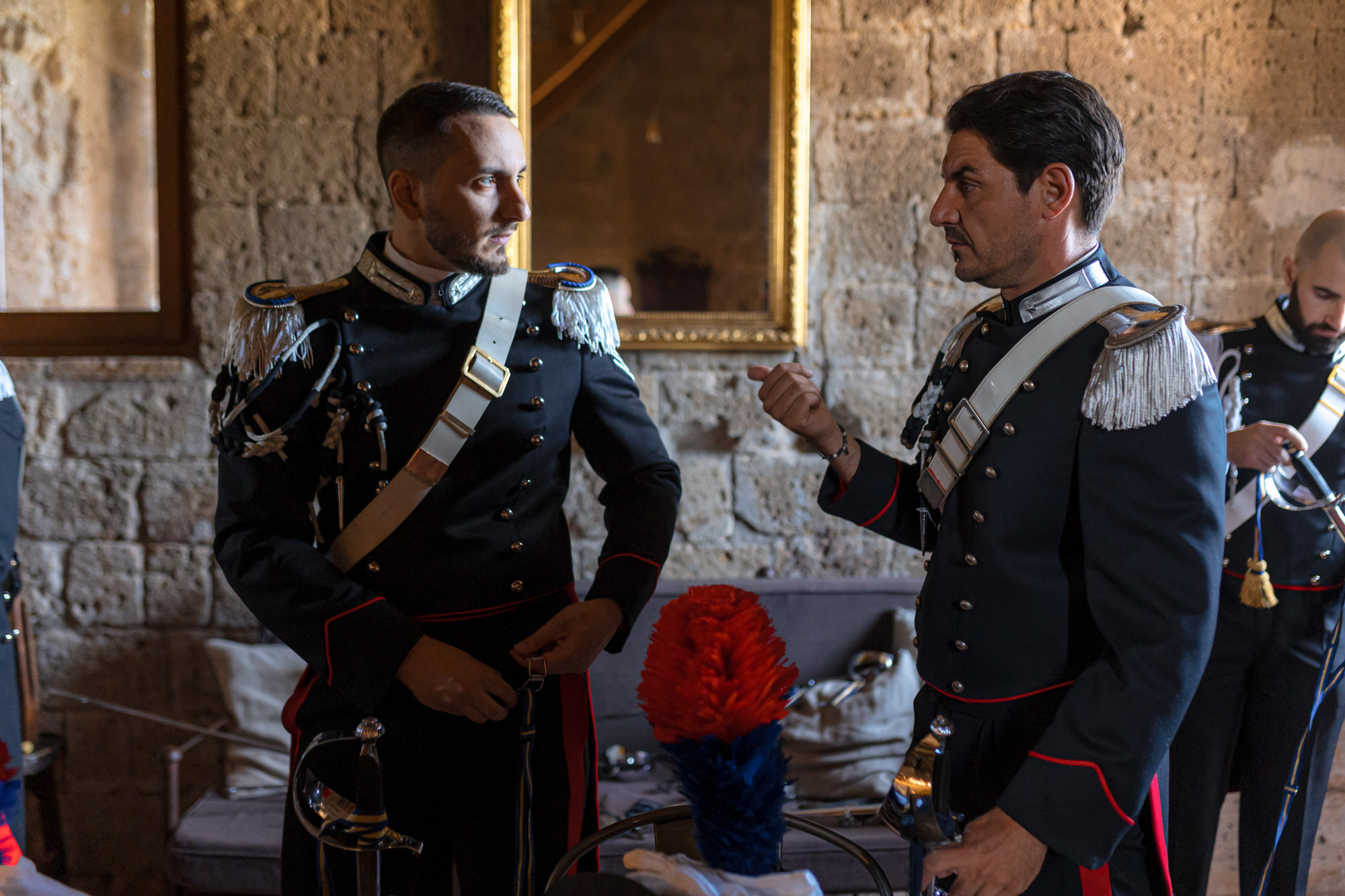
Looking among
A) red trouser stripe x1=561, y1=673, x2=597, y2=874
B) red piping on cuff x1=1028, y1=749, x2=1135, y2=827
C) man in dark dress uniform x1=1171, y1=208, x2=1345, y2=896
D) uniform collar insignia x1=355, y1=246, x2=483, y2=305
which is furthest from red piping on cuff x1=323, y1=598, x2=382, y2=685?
man in dark dress uniform x1=1171, y1=208, x2=1345, y2=896

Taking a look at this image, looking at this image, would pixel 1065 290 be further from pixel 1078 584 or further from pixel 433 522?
pixel 433 522

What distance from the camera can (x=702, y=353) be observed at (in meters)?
2.98

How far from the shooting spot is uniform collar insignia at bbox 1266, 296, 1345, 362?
212 centimetres

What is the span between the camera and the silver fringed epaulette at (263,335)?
4.60ft

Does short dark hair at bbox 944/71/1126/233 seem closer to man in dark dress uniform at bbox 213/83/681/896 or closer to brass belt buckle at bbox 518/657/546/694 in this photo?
man in dark dress uniform at bbox 213/83/681/896

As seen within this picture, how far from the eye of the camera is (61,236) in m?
3.00

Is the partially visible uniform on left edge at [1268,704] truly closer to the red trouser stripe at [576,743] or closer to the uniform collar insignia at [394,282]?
the red trouser stripe at [576,743]

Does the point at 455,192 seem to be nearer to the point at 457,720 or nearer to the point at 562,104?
the point at 457,720

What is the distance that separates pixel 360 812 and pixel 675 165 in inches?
93.3

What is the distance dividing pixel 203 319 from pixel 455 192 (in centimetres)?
182

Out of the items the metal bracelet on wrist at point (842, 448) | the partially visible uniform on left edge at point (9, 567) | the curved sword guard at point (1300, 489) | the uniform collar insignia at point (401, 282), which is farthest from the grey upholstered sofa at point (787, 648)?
the uniform collar insignia at point (401, 282)

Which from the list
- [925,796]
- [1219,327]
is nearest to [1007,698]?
[925,796]

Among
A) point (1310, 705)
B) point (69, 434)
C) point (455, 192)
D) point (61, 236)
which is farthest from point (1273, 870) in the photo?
point (61, 236)

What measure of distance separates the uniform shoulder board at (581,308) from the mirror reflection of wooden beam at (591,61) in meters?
1.44
